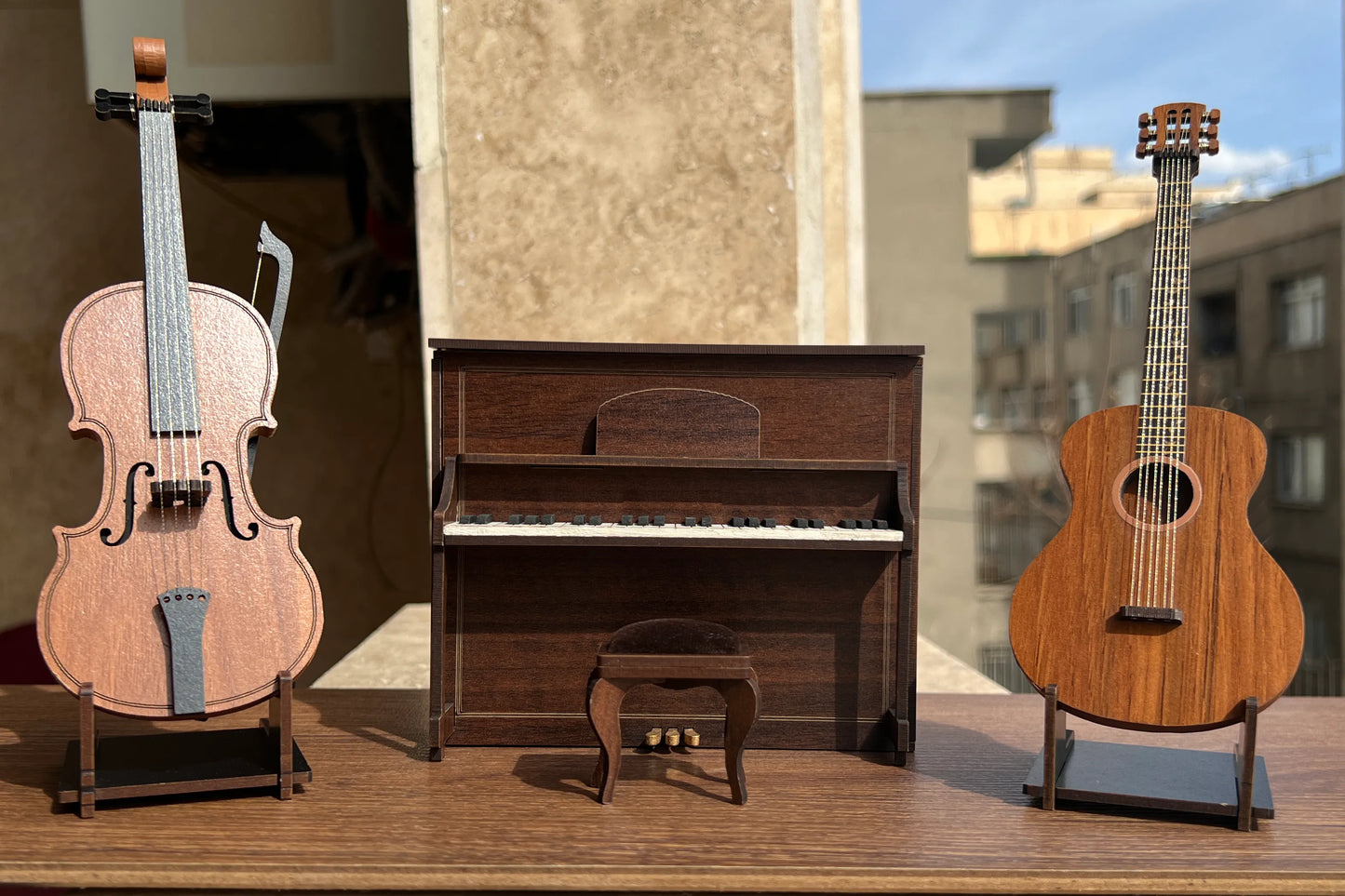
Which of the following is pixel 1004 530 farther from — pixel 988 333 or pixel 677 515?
pixel 677 515

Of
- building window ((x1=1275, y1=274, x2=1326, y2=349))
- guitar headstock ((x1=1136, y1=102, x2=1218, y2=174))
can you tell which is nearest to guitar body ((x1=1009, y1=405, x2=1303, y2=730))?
guitar headstock ((x1=1136, y1=102, x2=1218, y2=174))

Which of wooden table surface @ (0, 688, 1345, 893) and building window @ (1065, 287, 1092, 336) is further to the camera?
building window @ (1065, 287, 1092, 336)

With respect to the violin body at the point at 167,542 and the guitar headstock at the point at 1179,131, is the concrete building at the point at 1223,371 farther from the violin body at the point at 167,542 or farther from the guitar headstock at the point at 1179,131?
the violin body at the point at 167,542

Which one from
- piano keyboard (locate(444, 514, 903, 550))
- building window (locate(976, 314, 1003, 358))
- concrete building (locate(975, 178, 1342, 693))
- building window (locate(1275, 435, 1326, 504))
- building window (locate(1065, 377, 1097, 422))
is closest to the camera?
piano keyboard (locate(444, 514, 903, 550))

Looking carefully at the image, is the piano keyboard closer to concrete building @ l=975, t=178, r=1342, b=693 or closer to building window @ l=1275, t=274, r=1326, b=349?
concrete building @ l=975, t=178, r=1342, b=693

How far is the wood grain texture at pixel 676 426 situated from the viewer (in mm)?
2621

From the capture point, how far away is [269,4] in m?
→ 4.38

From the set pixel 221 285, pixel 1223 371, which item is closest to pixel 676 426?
pixel 221 285

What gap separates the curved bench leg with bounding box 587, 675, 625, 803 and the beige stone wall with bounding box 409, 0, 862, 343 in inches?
62.7

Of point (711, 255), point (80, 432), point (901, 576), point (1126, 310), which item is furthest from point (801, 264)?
point (1126, 310)

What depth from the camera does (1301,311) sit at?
14203mm

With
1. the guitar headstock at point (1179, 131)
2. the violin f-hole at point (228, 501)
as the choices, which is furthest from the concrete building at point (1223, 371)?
the violin f-hole at point (228, 501)

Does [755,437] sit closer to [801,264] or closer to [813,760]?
[813,760]

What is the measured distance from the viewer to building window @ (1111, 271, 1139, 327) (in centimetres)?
1545
